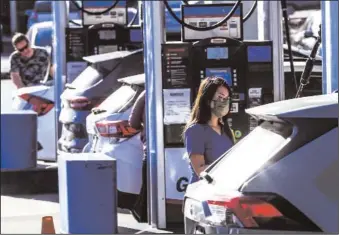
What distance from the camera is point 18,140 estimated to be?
14.1m

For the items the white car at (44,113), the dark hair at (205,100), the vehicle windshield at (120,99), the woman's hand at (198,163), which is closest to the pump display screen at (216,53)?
the vehicle windshield at (120,99)

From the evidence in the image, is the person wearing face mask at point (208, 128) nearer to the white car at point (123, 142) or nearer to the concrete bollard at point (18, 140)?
the white car at point (123, 142)

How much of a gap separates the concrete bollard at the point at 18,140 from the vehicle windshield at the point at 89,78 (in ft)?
2.77

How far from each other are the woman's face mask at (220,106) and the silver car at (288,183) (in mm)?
2077

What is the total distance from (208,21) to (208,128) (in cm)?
317

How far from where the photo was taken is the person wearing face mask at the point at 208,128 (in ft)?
26.1

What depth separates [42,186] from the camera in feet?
45.5

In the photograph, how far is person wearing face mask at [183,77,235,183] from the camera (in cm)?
796

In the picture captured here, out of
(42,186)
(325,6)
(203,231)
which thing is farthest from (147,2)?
(203,231)

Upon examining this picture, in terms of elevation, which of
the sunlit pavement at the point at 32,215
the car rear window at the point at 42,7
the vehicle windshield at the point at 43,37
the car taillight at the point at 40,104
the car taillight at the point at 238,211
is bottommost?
the sunlit pavement at the point at 32,215

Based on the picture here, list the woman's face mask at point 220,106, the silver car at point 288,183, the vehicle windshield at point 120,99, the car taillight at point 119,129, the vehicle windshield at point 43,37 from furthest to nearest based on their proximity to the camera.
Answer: the vehicle windshield at point 43,37
the vehicle windshield at point 120,99
the car taillight at point 119,129
the woman's face mask at point 220,106
the silver car at point 288,183

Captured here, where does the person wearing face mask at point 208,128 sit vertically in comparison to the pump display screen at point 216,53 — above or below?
below

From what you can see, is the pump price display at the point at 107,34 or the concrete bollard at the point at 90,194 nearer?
the concrete bollard at the point at 90,194

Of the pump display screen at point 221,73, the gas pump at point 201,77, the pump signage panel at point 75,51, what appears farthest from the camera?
the pump signage panel at point 75,51
